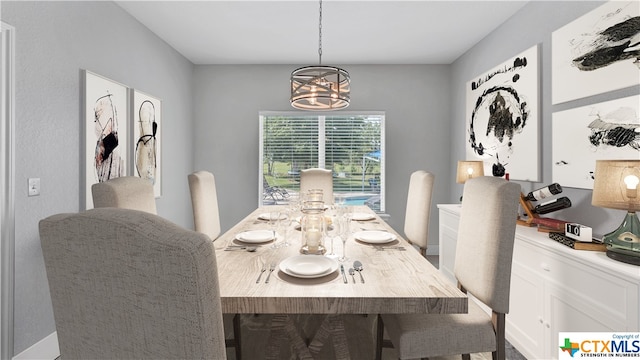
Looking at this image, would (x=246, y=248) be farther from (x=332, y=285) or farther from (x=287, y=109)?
(x=287, y=109)

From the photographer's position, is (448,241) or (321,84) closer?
(321,84)

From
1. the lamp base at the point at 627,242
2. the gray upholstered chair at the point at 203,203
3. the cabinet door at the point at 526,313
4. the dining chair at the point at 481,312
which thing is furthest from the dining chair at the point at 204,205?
the lamp base at the point at 627,242

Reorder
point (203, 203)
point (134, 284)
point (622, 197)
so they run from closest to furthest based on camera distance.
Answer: point (134, 284) < point (622, 197) < point (203, 203)

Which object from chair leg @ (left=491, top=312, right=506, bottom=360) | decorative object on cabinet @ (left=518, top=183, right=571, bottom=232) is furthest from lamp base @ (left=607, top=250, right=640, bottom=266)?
chair leg @ (left=491, top=312, right=506, bottom=360)

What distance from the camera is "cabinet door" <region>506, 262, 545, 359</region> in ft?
6.01

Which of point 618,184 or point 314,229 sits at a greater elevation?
point 618,184

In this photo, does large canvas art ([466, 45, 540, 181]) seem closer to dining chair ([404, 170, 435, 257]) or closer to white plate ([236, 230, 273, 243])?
dining chair ([404, 170, 435, 257])

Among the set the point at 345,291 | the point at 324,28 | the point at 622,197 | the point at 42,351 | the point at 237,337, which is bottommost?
the point at 42,351

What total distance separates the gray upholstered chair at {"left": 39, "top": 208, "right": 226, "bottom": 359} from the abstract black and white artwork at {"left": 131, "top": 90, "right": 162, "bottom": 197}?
7.64ft

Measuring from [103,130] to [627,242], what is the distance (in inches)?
136

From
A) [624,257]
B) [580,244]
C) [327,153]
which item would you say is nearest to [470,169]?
[580,244]

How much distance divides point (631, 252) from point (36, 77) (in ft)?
11.1

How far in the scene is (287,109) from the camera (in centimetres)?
429

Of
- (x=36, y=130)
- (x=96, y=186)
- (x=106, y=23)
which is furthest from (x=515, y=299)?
(x=106, y=23)
